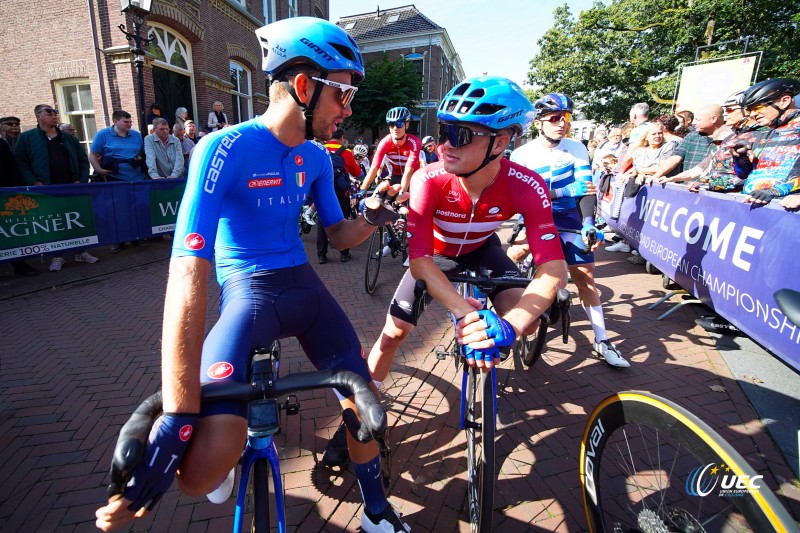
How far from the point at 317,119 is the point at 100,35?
13485 millimetres

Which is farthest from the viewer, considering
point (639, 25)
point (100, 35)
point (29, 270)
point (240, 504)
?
point (639, 25)

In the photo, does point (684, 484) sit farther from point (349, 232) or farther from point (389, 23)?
point (389, 23)

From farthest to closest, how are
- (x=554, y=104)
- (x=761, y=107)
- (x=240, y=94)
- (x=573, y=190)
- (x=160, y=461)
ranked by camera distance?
(x=240, y=94)
(x=761, y=107)
(x=573, y=190)
(x=554, y=104)
(x=160, y=461)

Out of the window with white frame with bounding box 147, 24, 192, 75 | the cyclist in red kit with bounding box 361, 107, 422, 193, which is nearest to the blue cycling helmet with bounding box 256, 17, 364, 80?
the cyclist in red kit with bounding box 361, 107, 422, 193

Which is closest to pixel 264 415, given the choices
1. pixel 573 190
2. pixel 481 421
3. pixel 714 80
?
pixel 481 421

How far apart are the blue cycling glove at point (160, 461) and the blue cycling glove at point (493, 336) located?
3.86 feet

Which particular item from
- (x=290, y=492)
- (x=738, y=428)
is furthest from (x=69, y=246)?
(x=738, y=428)

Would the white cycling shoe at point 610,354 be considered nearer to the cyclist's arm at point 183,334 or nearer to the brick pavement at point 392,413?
the brick pavement at point 392,413

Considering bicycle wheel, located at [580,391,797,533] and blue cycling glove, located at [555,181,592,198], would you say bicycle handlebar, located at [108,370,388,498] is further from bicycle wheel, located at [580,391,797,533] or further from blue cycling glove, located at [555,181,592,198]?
blue cycling glove, located at [555,181,592,198]

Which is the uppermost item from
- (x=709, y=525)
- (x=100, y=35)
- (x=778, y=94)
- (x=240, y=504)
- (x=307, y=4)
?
(x=307, y=4)

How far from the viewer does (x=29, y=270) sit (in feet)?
21.1

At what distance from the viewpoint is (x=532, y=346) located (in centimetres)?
376

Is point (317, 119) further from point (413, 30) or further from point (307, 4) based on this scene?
point (413, 30)

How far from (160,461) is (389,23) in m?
43.9
